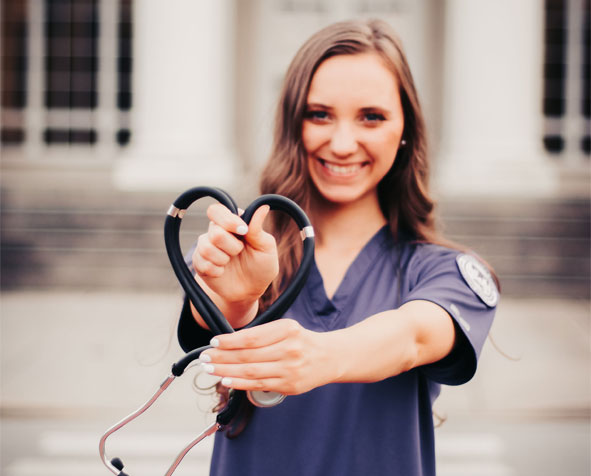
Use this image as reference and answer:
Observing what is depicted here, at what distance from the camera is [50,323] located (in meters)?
6.33

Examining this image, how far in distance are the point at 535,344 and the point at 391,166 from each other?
15.7ft

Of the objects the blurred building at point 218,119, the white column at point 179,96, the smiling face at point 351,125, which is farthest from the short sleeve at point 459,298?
the white column at point 179,96

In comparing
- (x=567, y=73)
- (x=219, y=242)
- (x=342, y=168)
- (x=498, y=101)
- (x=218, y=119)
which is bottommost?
(x=219, y=242)

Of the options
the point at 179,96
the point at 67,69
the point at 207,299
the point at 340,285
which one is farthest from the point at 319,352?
the point at 67,69

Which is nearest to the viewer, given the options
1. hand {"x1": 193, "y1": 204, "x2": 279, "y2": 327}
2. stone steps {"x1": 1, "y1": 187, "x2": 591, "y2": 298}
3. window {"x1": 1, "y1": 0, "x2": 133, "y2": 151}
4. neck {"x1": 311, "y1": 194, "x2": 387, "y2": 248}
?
hand {"x1": 193, "y1": 204, "x2": 279, "y2": 327}

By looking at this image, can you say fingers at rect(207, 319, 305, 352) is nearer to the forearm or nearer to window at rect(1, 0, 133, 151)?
the forearm

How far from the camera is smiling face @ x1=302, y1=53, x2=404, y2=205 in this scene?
1.32 m

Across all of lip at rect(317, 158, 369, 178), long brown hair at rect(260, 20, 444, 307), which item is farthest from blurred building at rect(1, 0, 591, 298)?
lip at rect(317, 158, 369, 178)

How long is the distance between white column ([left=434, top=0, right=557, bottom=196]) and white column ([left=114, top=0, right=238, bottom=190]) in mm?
3377

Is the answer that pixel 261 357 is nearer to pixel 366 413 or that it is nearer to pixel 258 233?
pixel 258 233

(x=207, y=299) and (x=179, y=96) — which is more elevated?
(x=179, y=96)

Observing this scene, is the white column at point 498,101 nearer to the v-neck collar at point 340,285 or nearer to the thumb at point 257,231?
the v-neck collar at point 340,285

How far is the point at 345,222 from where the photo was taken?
1.51 metres

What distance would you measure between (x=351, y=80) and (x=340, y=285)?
0.44m
